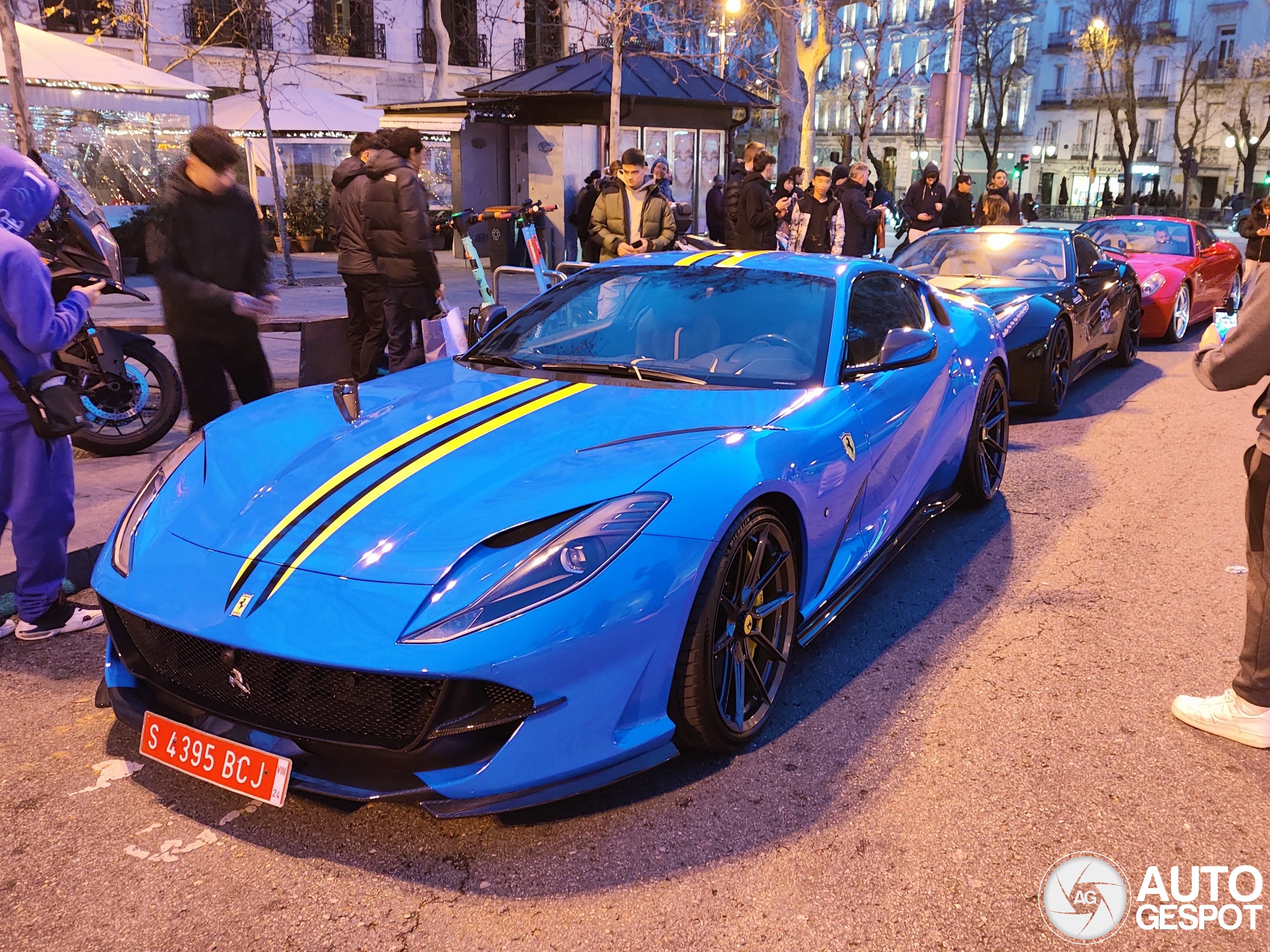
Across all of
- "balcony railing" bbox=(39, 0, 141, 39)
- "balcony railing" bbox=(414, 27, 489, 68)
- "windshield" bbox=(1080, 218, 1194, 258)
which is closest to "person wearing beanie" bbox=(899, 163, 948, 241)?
"windshield" bbox=(1080, 218, 1194, 258)

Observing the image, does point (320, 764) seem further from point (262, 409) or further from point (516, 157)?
point (516, 157)

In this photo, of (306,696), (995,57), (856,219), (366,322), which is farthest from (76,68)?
(995,57)

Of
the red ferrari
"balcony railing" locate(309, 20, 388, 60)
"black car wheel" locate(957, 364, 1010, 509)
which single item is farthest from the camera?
"balcony railing" locate(309, 20, 388, 60)

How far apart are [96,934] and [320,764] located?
59cm

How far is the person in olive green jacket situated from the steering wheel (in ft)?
16.8

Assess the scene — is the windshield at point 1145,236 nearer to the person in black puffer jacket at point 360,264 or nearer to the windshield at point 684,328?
the person in black puffer jacket at point 360,264

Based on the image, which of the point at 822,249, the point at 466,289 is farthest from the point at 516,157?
the point at 822,249

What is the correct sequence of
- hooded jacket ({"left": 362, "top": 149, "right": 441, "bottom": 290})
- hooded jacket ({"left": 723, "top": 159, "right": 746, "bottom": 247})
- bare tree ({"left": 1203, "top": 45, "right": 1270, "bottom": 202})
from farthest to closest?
bare tree ({"left": 1203, "top": 45, "right": 1270, "bottom": 202}) < hooded jacket ({"left": 723, "top": 159, "right": 746, "bottom": 247}) < hooded jacket ({"left": 362, "top": 149, "right": 441, "bottom": 290})

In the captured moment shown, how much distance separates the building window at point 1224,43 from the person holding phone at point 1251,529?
65464 millimetres

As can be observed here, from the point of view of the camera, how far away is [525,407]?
3.43 metres

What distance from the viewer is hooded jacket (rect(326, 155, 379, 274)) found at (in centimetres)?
664

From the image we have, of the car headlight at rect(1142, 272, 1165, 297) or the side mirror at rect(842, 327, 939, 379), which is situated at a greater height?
the side mirror at rect(842, 327, 939, 379)

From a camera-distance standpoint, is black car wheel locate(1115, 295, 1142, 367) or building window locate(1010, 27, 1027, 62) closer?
black car wheel locate(1115, 295, 1142, 367)

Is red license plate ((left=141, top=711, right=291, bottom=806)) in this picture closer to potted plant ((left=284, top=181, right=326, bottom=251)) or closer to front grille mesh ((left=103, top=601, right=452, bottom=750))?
front grille mesh ((left=103, top=601, right=452, bottom=750))
